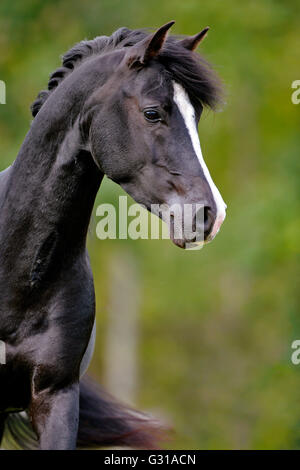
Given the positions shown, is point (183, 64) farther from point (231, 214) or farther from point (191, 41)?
point (231, 214)

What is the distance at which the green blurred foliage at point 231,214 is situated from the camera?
12.5m

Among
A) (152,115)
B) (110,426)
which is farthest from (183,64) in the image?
(110,426)

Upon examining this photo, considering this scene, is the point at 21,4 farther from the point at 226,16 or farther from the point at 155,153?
the point at 155,153

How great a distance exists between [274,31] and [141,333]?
8.07m

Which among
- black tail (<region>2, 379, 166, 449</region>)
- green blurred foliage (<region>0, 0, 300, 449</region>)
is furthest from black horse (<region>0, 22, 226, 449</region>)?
green blurred foliage (<region>0, 0, 300, 449</region>)

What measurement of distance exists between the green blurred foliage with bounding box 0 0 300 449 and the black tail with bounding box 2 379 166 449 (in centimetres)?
394

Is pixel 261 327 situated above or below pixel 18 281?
above

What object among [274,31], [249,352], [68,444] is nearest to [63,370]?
[68,444]

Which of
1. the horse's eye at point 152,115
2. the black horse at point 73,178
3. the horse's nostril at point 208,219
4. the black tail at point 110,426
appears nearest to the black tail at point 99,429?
the black tail at point 110,426

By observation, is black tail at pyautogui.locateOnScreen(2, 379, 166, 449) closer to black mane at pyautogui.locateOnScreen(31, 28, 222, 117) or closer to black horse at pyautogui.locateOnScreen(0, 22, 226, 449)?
black horse at pyautogui.locateOnScreen(0, 22, 226, 449)

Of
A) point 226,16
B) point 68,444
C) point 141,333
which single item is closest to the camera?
point 68,444

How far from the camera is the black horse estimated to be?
3799mm
